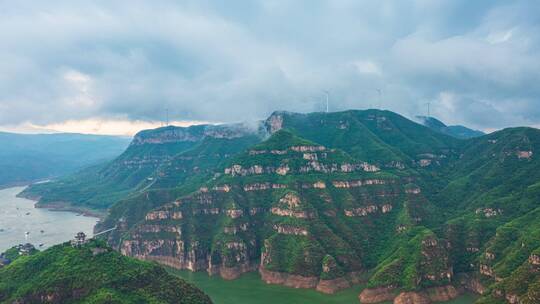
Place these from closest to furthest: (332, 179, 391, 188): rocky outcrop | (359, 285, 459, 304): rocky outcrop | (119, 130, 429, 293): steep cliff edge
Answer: (359, 285, 459, 304): rocky outcrop, (119, 130, 429, 293): steep cliff edge, (332, 179, 391, 188): rocky outcrop

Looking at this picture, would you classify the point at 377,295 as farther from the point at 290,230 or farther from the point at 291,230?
the point at 290,230

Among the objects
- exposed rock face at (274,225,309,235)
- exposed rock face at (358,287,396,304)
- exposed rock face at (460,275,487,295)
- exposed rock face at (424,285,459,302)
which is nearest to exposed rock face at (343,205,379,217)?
exposed rock face at (274,225,309,235)

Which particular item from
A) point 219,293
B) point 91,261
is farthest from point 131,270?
point 219,293

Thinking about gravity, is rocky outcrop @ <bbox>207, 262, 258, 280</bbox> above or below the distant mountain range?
below

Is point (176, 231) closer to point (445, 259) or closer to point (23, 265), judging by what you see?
point (23, 265)

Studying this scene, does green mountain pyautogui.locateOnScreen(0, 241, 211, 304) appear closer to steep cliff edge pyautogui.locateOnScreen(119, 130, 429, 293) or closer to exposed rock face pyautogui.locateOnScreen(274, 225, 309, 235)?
steep cliff edge pyautogui.locateOnScreen(119, 130, 429, 293)
